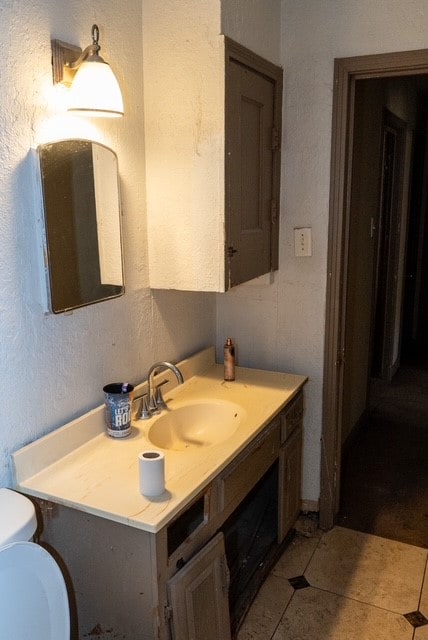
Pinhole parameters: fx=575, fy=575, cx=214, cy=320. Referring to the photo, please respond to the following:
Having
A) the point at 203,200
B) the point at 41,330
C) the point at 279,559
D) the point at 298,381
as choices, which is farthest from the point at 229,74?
the point at 279,559

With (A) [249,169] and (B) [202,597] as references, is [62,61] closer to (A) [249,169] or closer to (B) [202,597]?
(A) [249,169]

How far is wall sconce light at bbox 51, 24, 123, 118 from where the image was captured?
1510mm

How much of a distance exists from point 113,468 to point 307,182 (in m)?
1.42

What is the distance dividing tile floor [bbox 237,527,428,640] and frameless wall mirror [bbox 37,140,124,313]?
1.32 metres

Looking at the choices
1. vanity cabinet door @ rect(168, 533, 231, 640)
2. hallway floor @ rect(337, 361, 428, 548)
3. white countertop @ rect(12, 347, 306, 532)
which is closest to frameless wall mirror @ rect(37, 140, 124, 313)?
white countertop @ rect(12, 347, 306, 532)

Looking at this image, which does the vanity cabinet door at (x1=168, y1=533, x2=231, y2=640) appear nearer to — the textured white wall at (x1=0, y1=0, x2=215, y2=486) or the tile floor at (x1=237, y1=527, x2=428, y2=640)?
the tile floor at (x1=237, y1=527, x2=428, y2=640)

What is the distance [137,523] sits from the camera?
142cm

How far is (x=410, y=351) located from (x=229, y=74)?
4168 millimetres

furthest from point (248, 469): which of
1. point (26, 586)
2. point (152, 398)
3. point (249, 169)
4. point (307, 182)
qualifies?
point (307, 182)

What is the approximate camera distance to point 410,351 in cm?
545

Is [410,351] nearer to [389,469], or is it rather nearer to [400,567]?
[389,469]

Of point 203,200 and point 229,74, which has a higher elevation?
point 229,74

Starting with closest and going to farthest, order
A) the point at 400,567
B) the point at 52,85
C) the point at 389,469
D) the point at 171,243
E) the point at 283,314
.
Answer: the point at 52,85, the point at 171,243, the point at 400,567, the point at 283,314, the point at 389,469

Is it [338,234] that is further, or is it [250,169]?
[338,234]
